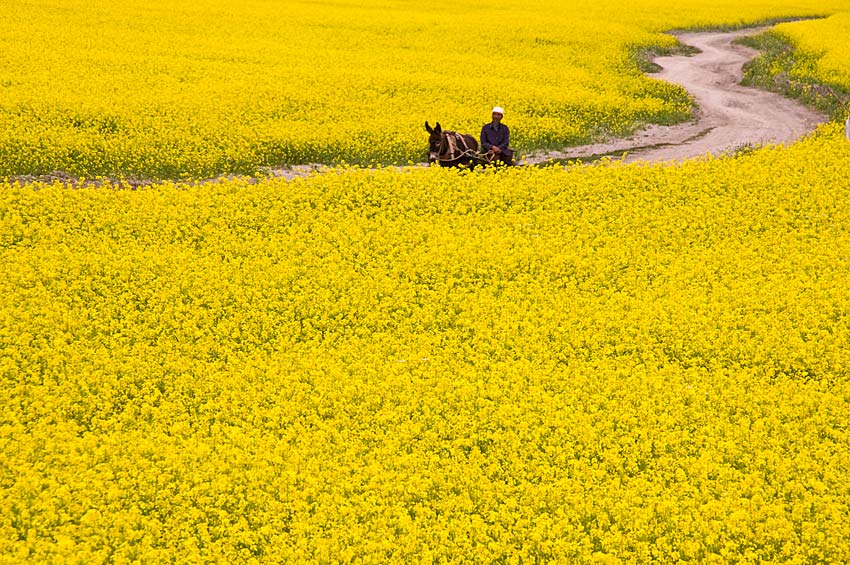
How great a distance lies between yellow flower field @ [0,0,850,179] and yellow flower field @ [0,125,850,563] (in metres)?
3.95

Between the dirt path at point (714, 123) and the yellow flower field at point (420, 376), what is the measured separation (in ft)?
20.0

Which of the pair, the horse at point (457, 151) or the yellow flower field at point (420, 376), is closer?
the yellow flower field at point (420, 376)

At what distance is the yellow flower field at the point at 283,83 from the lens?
18391mm

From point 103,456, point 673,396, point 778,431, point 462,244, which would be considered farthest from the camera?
point 462,244

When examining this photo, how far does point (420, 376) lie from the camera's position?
927 cm

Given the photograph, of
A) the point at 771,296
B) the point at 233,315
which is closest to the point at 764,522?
the point at 771,296

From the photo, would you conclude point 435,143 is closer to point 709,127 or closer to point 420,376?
point 420,376

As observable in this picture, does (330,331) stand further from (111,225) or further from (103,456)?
(111,225)

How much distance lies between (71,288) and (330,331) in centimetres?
390

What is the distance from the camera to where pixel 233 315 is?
10.7 metres

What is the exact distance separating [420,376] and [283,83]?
17.5 m

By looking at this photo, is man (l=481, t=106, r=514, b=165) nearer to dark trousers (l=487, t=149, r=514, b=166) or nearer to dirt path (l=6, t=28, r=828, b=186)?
dark trousers (l=487, t=149, r=514, b=166)

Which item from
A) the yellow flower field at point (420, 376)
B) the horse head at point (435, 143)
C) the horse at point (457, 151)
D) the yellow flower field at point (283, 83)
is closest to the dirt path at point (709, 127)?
the yellow flower field at point (283, 83)

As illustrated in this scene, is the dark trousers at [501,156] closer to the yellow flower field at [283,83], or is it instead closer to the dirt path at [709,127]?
the dirt path at [709,127]
